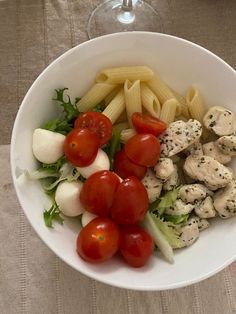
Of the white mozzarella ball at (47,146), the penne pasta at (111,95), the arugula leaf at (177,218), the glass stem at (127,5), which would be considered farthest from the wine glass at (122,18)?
the arugula leaf at (177,218)

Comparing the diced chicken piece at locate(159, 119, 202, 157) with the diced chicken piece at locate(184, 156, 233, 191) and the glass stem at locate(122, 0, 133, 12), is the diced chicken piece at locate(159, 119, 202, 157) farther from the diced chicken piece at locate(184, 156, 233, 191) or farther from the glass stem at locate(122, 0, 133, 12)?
Answer: the glass stem at locate(122, 0, 133, 12)

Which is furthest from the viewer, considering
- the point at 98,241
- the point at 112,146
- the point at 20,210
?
the point at 20,210

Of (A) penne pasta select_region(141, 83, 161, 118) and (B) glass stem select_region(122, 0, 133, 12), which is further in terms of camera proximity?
(B) glass stem select_region(122, 0, 133, 12)

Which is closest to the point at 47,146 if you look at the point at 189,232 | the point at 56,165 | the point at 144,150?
the point at 56,165

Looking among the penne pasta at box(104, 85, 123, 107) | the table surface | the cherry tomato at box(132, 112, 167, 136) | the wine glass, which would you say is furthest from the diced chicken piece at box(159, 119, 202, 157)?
the wine glass

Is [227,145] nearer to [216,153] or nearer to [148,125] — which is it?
[216,153]

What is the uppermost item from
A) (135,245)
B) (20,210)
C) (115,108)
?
(115,108)
